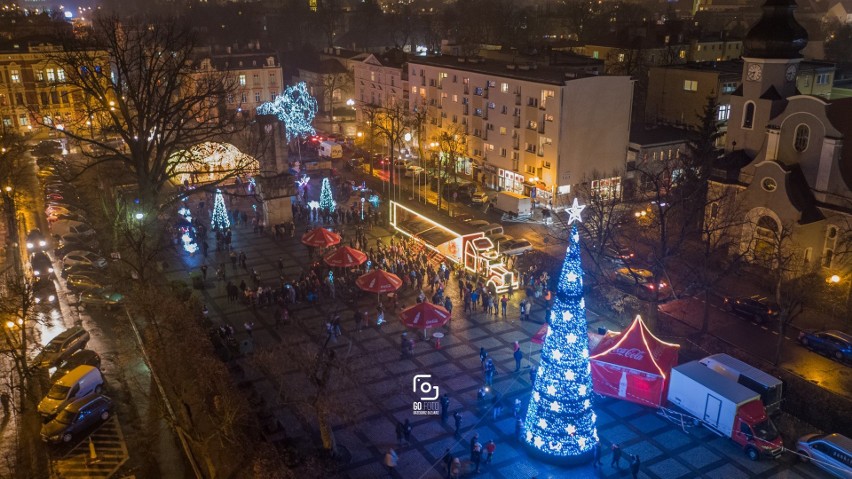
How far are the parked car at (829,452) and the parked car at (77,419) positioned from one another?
1119 inches

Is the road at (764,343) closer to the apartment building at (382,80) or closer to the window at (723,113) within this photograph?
the window at (723,113)

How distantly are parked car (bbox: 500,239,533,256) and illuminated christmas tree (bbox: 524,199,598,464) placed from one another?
739 inches

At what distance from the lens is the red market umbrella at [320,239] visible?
43.0 m

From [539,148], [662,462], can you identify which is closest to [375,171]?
[539,148]

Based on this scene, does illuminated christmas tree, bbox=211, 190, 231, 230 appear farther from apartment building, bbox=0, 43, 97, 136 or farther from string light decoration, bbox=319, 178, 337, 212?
apartment building, bbox=0, 43, 97, 136

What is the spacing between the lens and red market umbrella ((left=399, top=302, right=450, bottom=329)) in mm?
31969

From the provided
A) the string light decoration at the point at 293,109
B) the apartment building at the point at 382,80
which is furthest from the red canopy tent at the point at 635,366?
the apartment building at the point at 382,80

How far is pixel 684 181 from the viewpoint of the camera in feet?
148

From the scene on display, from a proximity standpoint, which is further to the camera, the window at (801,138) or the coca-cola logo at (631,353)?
the window at (801,138)

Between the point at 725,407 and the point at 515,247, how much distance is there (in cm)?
1953

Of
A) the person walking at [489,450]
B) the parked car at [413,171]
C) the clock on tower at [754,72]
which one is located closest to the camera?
the person walking at [489,450]

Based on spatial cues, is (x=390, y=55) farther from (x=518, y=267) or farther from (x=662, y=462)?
(x=662, y=462)

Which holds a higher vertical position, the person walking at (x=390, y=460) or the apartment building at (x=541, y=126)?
the apartment building at (x=541, y=126)

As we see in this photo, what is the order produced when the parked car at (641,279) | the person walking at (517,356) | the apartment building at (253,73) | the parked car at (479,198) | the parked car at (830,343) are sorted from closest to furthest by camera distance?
the person walking at (517,356) → the parked car at (830,343) → the parked car at (641,279) → the parked car at (479,198) → the apartment building at (253,73)
